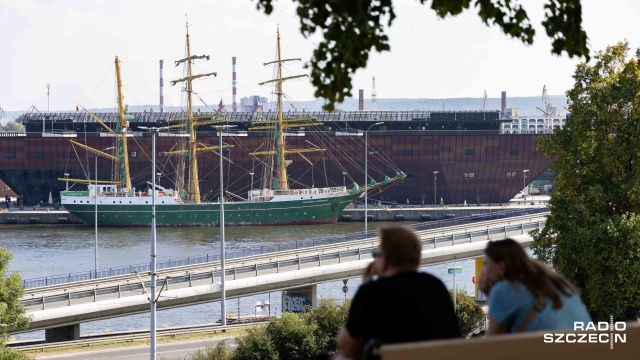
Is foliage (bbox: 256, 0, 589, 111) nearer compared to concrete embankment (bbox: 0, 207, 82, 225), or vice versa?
foliage (bbox: 256, 0, 589, 111)

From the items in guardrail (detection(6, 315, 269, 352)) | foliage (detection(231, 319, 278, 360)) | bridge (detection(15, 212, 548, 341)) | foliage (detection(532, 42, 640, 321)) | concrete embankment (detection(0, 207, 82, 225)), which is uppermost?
foliage (detection(532, 42, 640, 321))

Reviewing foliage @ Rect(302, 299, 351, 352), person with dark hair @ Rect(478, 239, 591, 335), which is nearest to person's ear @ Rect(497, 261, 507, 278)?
person with dark hair @ Rect(478, 239, 591, 335)

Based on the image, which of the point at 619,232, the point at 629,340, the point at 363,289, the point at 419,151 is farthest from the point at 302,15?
the point at 419,151

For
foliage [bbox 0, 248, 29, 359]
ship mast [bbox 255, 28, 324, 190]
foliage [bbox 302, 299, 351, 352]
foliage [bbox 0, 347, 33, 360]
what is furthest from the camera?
ship mast [bbox 255, 28, 324, 190]

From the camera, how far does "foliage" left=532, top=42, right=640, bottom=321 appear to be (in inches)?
926

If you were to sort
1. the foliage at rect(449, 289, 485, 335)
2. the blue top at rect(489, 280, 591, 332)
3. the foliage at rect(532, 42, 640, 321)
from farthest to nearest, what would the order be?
the foliage at rect(449, 289, 485, 335)
the foliage at rect(532, 42, 640, 321)
the blue top at rect(489, 280, 591, 332)

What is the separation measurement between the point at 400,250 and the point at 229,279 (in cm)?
3326

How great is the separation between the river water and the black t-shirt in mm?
29477

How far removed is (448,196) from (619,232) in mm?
71773

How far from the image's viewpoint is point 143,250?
63.4m

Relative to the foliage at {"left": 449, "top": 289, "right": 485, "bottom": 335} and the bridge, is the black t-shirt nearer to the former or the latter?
the bridge

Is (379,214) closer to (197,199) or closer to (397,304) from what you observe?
(197,199)

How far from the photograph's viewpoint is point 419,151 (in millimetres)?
94750

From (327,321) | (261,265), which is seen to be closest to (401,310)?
(327,321)
